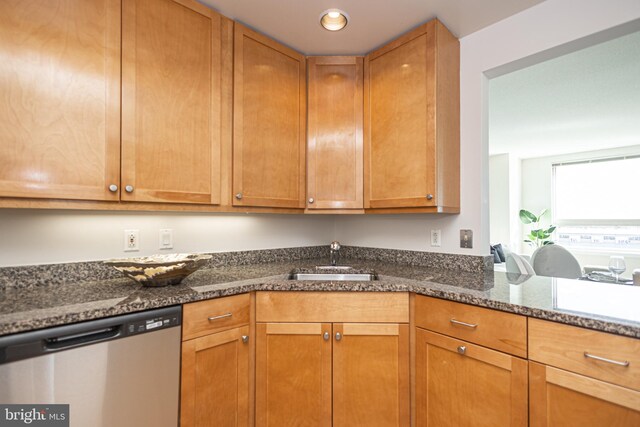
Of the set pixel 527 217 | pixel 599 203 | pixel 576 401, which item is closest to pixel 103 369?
pixel 576 401

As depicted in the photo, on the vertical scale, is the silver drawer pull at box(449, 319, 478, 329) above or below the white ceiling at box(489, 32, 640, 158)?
below

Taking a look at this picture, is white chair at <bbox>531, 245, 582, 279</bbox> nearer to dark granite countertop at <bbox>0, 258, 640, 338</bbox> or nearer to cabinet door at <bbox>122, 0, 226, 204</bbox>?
dark granite countertop at <bbox>0, 258, 640, 338</bbox>

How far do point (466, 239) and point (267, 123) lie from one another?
1.33 meters

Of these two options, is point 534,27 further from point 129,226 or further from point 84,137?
point 129,226

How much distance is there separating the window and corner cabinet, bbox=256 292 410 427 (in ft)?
19.9

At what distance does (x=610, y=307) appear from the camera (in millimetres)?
1090

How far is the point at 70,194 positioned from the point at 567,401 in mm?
1895

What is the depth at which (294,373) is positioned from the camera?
4.87 feet

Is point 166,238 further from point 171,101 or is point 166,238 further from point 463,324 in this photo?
point 463,324

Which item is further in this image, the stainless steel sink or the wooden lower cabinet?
the stainless steel sink

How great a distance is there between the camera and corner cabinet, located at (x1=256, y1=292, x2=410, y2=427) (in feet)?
4.84

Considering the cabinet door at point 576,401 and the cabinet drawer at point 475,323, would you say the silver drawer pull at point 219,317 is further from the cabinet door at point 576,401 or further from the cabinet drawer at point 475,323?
the cabinet door at point 576,401

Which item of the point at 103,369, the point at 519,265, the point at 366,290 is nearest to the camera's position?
the point at 103,369

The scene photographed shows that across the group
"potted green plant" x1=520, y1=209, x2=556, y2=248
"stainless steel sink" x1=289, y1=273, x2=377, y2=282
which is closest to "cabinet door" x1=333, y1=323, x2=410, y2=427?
"stainless steel sink" x1=289, y1=273, x2=377, y2=282
